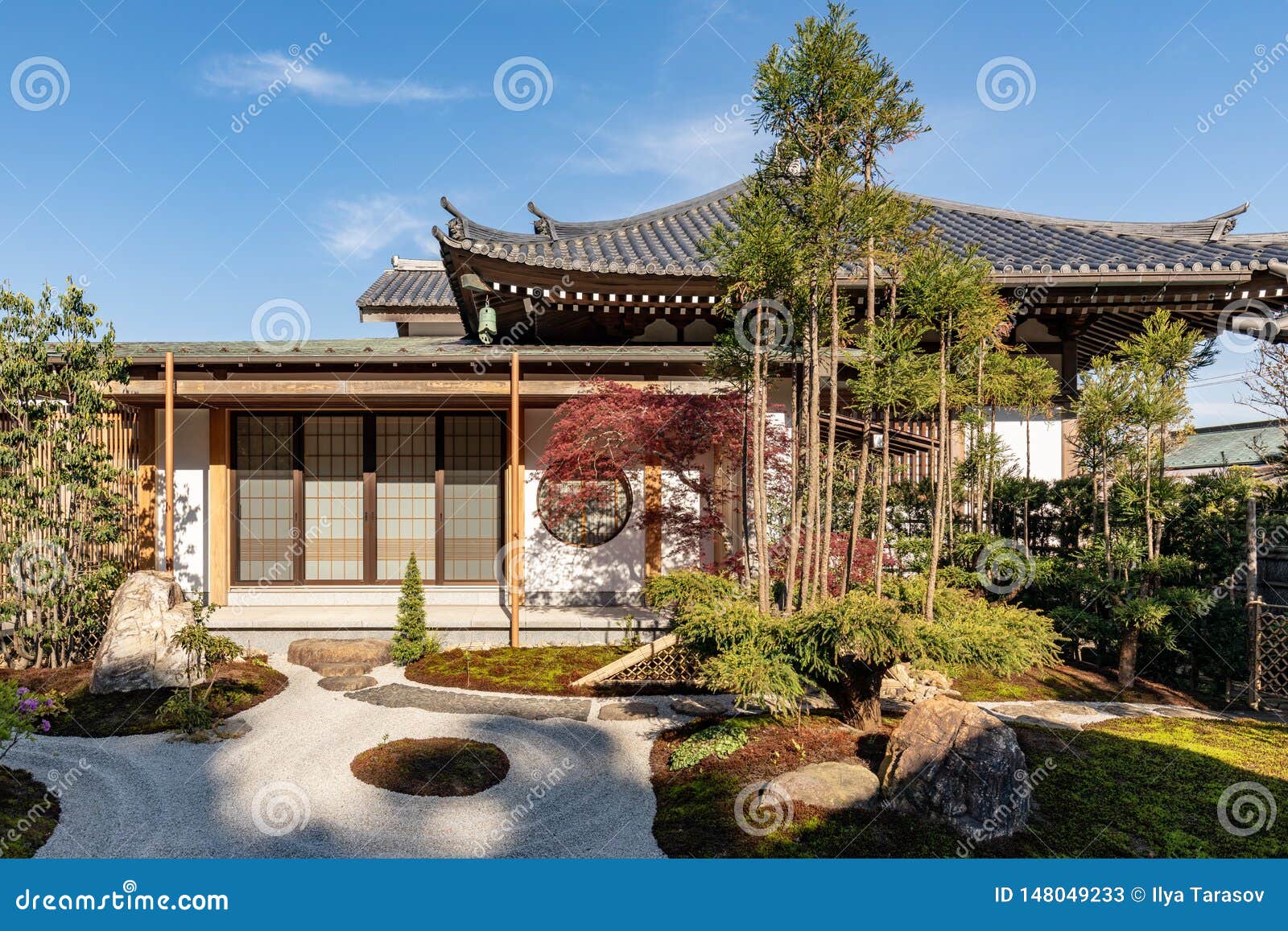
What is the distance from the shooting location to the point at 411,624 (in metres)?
7.89

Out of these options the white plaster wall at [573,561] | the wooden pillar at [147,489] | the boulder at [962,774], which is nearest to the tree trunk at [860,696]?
the boulder at [962,774]

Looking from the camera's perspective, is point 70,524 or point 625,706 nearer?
point 625,706

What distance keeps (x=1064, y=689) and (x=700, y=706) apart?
412 cm

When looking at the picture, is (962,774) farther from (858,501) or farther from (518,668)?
(518,668)

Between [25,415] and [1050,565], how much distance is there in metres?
12.0

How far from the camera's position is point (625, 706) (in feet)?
21.2

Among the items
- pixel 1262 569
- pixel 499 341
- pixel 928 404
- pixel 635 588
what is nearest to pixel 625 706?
pixel 635 588

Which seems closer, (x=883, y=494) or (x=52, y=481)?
(x=883, y=494)

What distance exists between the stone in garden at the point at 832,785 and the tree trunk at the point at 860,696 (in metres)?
0.71

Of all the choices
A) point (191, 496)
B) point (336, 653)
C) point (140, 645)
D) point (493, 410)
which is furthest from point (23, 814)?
point (493, 410)

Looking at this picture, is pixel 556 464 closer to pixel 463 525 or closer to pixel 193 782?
pixel 463 525

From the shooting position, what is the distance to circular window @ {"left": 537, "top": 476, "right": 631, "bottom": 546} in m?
9.67

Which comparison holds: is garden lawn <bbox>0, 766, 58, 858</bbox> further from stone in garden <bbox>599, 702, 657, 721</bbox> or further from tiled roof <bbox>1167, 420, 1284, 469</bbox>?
tiled roof <bbox>1167, 420, 1284, 469</bbox>

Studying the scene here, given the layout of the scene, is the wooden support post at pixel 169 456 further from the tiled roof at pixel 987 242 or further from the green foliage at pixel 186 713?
the tiled roof at pixel 987 242
